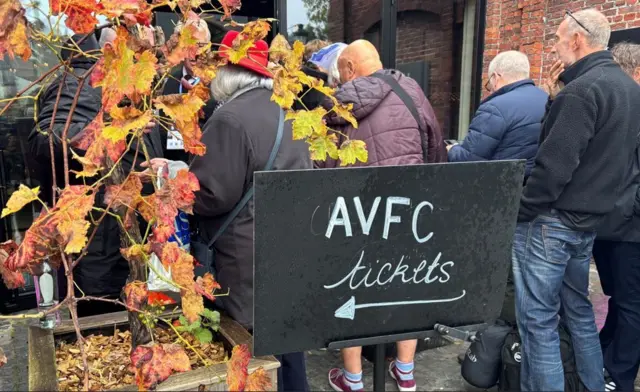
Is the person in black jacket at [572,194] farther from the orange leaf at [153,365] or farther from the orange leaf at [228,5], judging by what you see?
the orange leaf at [153,365]

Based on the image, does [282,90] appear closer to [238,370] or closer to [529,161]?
[238,370]

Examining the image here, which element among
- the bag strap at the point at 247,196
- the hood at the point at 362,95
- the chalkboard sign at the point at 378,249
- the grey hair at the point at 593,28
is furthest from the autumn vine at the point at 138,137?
the grey hair at the point at 593,28

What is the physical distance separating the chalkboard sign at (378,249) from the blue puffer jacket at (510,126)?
148cm

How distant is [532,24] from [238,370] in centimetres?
574

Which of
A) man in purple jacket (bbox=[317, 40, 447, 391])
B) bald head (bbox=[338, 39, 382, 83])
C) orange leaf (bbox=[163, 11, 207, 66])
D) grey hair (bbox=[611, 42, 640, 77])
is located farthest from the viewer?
grey hair (bbox=[611, 42, 640, 77])

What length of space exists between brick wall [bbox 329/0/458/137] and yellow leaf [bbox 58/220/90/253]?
10.6 feet

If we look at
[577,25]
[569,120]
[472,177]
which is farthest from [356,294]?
[577,25]

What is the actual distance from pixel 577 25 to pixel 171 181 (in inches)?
81.2

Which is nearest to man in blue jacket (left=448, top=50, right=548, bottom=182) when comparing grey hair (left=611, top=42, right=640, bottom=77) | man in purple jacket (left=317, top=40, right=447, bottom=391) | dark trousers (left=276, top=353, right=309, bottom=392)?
man in purple jacket (left=317, top=40, right=447, bottom=391)

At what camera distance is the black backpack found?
8.78 ft

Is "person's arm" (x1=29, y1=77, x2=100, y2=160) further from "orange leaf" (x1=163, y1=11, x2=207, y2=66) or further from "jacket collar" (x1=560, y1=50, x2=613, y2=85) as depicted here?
"jacket collar" (x1=560, y1=50, x2=613, y2=85)

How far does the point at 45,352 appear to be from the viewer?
1411mm

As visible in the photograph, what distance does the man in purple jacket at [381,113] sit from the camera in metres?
2.47

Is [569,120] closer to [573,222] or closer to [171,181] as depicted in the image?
[573,222]
